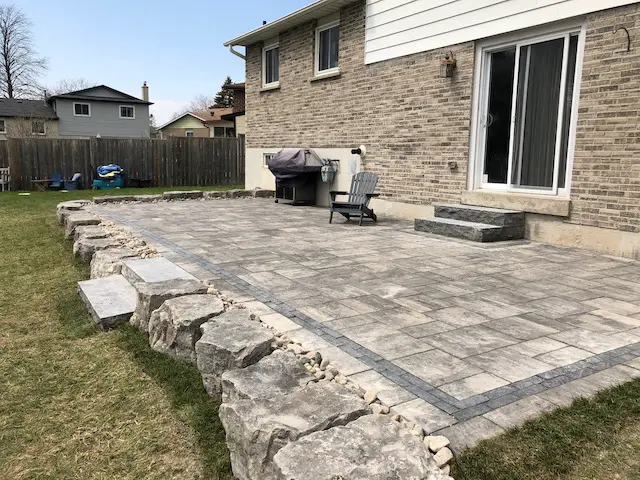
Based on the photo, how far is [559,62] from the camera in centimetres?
658

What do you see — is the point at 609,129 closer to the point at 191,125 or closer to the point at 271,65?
the point at 271,65

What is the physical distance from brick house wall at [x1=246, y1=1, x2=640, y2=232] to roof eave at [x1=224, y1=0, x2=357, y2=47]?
21 cm

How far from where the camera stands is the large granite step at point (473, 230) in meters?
6.72

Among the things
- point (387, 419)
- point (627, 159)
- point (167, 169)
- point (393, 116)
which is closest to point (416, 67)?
point (393, 116)

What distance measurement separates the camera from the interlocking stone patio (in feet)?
8.38

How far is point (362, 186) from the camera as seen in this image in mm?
8727

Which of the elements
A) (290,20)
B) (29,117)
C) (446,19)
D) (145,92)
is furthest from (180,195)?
(145,92)

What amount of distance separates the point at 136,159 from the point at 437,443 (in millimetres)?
17538

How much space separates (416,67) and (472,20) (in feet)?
4.22

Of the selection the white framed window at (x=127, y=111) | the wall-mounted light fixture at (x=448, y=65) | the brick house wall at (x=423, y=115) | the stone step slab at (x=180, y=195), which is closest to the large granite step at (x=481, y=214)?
the brick house wall at (x=423, y=115)

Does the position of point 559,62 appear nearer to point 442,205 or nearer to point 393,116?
point 442,205

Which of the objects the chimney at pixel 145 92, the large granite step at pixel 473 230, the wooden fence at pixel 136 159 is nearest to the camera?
the large granite step at pixel 473 230

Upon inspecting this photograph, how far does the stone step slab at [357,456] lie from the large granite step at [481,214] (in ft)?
17.4

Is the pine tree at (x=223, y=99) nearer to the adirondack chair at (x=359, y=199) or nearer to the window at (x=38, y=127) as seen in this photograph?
the window at (x=38, y=127)
